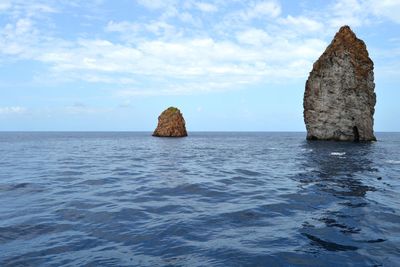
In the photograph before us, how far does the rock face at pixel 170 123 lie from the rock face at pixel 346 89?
193ft

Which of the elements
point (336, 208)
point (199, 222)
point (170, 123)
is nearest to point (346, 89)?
point (336, 208)

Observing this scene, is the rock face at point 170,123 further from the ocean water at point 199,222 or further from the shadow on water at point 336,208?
the ocean water at point 199,222

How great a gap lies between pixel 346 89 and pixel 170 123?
66.3 m

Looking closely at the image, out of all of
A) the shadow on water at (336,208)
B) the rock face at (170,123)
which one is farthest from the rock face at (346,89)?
the rock face at (170,123)

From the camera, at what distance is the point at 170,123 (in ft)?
407

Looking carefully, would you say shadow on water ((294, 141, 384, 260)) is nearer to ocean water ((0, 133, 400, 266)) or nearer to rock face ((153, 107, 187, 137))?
ocean water ((0, 133, 400, 266))

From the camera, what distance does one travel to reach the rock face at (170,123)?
12288 cm

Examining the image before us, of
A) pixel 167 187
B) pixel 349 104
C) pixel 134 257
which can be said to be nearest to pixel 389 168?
pixel 167 187

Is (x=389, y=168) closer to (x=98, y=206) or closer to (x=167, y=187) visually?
(x=167, y=187)

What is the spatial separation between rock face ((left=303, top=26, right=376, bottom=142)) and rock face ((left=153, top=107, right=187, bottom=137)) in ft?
193

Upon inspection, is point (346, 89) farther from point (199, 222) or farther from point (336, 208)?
point (199, 222)

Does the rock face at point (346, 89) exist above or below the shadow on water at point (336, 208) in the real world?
above

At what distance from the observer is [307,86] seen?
77312 mm

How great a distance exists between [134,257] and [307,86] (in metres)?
74.2
